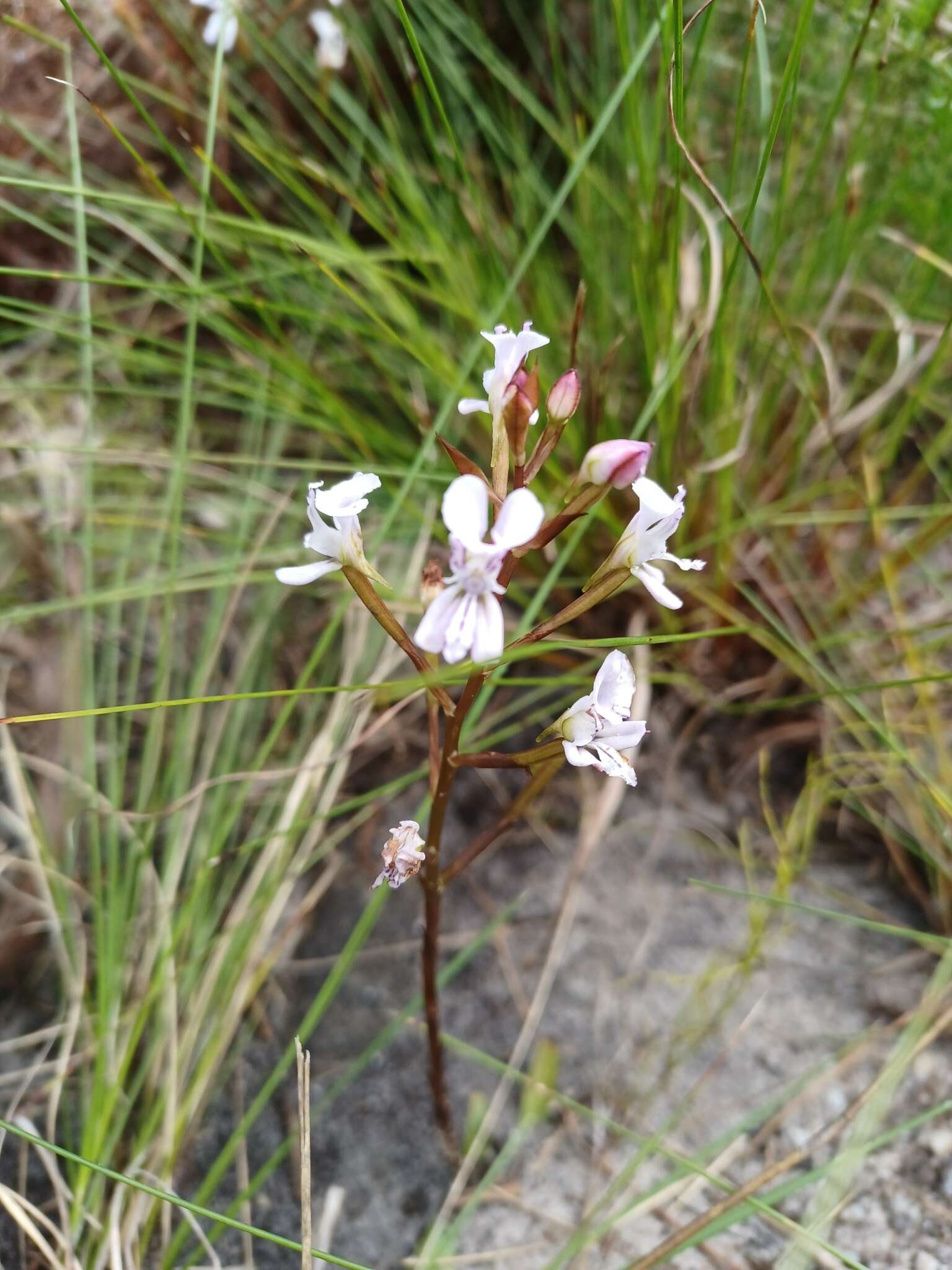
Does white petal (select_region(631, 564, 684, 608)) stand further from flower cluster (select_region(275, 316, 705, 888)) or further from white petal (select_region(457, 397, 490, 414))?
white petal (select_region(457, 397, 490, 414))

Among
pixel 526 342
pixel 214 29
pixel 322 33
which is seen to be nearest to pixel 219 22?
pixel 214 29

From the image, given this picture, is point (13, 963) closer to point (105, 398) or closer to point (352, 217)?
point (105, 398)

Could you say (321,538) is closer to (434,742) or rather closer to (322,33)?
(434,742)

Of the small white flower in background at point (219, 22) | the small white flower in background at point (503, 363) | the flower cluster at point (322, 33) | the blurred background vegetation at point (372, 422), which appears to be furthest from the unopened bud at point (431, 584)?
the flower cluster at point (322, 33)

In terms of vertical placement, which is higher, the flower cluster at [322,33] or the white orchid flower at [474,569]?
the flower cluster at [322,33]

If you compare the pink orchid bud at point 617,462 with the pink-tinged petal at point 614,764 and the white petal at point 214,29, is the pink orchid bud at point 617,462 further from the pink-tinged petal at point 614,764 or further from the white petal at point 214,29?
the white petal at point 214,29

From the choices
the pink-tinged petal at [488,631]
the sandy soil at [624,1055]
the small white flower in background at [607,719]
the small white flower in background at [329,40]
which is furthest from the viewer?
the small white flower in background at [329,40]

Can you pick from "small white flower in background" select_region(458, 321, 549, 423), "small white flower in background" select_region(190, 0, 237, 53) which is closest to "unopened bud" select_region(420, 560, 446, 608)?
"small white flower in background" select_region(458, 321, 549, 423)
